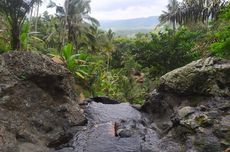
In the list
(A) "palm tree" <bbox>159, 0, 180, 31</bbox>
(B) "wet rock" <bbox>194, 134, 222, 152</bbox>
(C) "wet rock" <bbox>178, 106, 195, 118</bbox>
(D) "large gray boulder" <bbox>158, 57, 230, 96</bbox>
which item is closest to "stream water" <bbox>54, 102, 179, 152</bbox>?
(B) "wet rock" <bbox>194, 134, 222, 152</bbox>

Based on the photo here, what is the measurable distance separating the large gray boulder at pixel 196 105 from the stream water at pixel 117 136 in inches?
22.9

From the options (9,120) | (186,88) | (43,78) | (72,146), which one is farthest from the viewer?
(186,88)

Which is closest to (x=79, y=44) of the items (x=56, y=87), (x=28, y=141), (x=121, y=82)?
(x=121, y=82)

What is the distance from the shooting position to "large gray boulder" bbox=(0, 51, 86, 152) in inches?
444

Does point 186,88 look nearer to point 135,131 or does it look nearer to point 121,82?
point 135,131

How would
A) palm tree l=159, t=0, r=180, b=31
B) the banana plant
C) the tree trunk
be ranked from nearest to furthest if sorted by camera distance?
the tree trunk, the banana plant, palm tree l=159, t=0, r=180, b=31

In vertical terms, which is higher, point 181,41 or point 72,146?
point 181,41

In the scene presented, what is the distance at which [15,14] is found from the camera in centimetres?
1930

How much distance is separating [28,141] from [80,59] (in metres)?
15.5

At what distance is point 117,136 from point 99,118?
3091 millimetres

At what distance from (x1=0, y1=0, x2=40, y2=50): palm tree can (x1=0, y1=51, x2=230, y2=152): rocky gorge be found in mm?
5030

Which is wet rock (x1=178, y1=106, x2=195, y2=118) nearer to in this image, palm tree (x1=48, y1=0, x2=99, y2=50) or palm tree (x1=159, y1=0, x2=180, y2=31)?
palm tree (x1=48, y1=0, x2=99, y2=50)

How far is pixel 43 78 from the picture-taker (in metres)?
13.6

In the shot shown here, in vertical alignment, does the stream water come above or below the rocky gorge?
below
